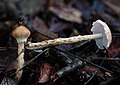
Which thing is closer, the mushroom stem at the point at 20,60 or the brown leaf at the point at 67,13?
the mushroom stem at the point at 20,60

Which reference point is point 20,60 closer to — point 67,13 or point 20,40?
point 20,40

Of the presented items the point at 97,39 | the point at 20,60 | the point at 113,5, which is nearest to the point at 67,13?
the point at 113,5

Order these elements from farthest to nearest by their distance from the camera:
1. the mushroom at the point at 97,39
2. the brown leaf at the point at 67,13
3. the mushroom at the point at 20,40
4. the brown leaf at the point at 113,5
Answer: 1. the brown leaf at the point at 113,5
2. the brown leaf at the point at 67,13
3. the mushroom at the point at 97,39
4. the mushroom at the point at 20,40

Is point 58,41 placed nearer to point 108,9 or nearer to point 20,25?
point 20,25

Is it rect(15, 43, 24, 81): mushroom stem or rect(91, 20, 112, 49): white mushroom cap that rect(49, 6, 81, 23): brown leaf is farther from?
rect(15, 43, 24, 81): mushroom stem

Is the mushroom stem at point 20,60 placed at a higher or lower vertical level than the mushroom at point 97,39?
lower

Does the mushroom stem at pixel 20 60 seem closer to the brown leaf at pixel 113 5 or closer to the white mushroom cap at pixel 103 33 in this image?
the white mushroom cap at pixel 103 33

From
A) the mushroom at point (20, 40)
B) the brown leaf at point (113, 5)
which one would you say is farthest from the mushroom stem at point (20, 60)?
the brown leaf at point (113, 5)

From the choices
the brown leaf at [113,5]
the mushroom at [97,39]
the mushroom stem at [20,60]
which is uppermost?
the brown leaf at [113,5]

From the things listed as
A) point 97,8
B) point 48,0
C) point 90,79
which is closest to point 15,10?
point 48,0

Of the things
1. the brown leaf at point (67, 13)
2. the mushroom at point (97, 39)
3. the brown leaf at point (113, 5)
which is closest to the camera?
the mushroom at point (97, 39)
